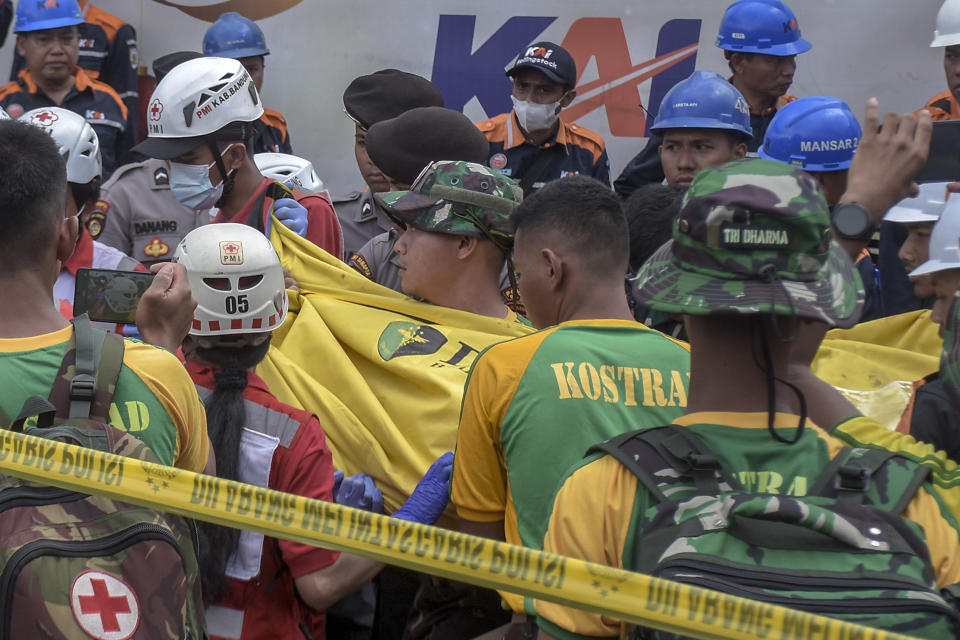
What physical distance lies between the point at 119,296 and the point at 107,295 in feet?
0.11

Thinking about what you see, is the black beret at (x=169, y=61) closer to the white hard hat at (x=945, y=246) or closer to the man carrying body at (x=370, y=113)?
the man carrying body at (x=370, y=113)

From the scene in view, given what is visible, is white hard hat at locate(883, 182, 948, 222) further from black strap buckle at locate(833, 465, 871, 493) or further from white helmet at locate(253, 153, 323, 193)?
white helmet at locate(253, 153, 323, 193)

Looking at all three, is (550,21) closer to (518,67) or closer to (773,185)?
(518,67)

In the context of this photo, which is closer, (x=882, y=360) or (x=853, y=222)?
(x=853, y=222)

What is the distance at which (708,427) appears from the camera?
1872mm

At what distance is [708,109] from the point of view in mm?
5574

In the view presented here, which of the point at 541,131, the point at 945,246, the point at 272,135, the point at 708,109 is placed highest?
the point at 945,246

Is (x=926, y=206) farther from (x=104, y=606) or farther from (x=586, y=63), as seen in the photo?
(x=586, y=63)

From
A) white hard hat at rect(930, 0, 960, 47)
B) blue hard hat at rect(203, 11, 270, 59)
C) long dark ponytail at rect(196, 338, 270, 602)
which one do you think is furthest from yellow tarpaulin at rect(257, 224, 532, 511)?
blue hard hat at rect(203, 11, 270, 59)

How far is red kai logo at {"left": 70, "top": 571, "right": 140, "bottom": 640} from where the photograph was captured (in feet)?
6.73

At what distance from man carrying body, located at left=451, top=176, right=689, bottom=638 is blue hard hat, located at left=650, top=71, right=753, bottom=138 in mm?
2562

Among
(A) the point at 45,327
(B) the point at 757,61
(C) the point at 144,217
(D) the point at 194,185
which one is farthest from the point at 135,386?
(B) the point at 757,61

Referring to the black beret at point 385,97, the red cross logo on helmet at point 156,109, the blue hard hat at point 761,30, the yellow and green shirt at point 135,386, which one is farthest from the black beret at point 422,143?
the blue hard hat at point 761,30

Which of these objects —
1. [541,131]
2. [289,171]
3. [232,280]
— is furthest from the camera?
[541,131]
